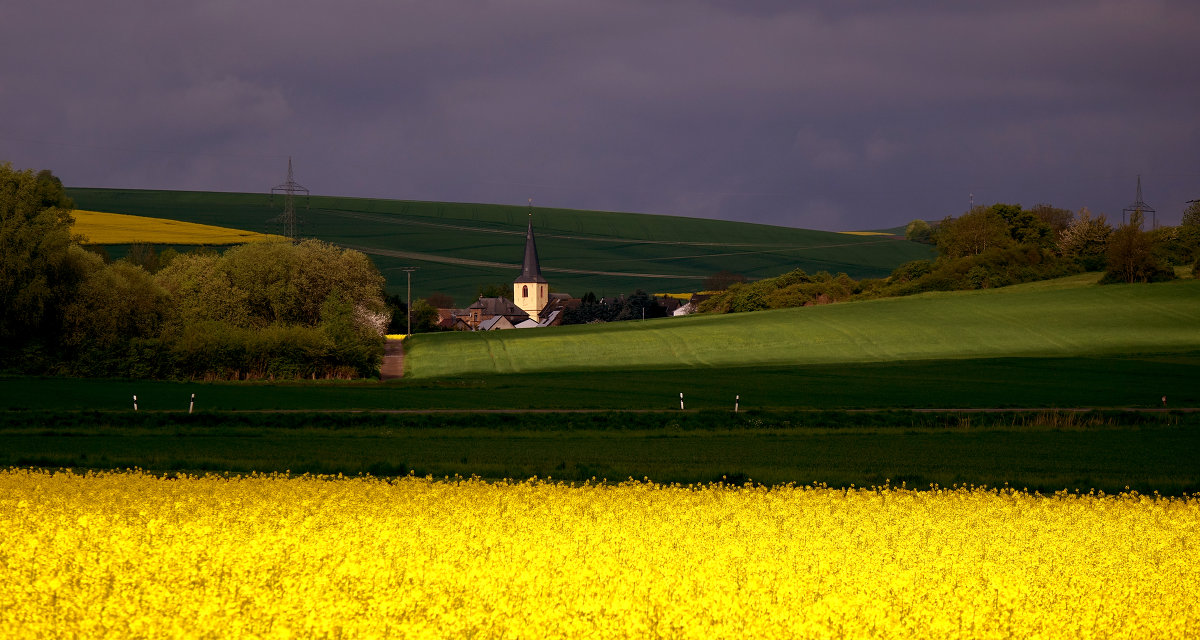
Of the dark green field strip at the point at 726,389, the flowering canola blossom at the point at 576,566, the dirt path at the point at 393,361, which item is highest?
the flowering canola blossom at the point at 576,566

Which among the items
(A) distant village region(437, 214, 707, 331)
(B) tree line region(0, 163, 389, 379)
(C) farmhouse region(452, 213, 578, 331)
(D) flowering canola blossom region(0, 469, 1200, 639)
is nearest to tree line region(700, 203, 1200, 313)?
(A) distant village region(437, 214, 707, 331)

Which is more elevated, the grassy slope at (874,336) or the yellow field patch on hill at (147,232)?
the yellow field patch on hill at (147,232)

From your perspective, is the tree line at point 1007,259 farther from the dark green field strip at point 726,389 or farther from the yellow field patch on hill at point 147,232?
the yellow field patch on hill at point 147,232

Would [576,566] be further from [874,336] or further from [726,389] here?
[874,336]

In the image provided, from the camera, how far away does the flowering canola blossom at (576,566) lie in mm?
8812

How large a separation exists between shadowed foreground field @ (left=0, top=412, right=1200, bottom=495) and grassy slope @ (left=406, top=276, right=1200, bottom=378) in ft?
103

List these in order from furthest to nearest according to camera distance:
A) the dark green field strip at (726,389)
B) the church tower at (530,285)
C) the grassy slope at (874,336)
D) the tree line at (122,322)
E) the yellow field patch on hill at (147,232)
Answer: the church tower at (530,285)
the yellow field patch on hill at (147,232)
the grassy slope at (874,336)
the tree line at (122,322)
the dark green field strip at (726,389)

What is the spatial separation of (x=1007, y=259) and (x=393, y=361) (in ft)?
189

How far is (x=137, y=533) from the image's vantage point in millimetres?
11914

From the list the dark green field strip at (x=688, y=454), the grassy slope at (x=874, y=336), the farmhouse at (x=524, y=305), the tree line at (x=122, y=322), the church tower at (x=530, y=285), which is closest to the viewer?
the dark green field strip at (x=688, y=454)

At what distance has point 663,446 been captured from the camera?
29.6 meters

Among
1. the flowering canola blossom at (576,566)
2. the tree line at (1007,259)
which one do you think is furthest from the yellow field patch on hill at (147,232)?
the flowering canola blossom at (576,566)

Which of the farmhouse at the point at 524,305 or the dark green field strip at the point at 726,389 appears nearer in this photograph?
the dark green field strip at the point at 726,389

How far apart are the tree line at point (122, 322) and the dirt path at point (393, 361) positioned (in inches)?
58.5
